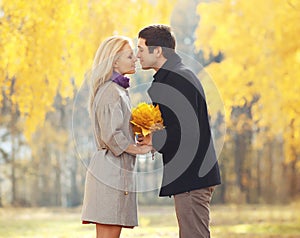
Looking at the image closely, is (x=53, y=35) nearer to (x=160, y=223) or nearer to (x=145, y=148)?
(x=160, y=223)

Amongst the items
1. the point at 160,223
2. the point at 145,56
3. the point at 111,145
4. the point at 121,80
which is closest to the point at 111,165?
the point at 111,145

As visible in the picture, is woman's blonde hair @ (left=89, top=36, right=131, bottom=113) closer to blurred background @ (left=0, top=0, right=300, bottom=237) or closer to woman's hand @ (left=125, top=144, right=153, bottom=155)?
woman's hand @ (left=125, top=144, right=153, bottom=155)

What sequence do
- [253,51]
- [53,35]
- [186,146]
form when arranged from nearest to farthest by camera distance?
[186,146] < [53,35] < [253,51]

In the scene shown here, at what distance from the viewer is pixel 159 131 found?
2570 mm

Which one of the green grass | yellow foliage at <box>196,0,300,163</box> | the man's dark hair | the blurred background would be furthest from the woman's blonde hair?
yellow foliage at <box>196,0,300,163</box>

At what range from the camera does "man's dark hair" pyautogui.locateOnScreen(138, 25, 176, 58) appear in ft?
8.63

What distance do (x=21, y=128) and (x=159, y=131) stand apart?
528 cm

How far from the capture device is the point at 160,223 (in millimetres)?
6957

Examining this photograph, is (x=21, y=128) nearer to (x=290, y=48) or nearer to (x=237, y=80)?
(x=237, y=80)

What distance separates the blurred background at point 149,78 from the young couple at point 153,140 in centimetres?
87

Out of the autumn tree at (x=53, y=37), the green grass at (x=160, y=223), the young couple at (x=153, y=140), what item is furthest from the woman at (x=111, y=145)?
the green grass at (x=160, y=223)

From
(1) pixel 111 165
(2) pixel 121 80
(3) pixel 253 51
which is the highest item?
(3) pixel 253 51

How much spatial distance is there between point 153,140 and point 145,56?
335 millimetres

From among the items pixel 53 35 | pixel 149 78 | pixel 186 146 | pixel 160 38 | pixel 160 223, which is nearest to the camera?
pixel 186 146
